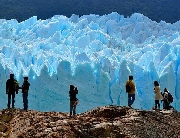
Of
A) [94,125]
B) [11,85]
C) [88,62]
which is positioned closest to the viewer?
[94,125]

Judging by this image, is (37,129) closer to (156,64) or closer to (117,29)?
(156,64)

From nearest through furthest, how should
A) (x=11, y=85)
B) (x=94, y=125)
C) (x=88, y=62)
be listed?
(x=94, y=125) < (x=11, y=85) < (x=88, y=62)

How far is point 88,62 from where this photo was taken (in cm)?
1525

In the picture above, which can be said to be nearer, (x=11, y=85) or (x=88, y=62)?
(x=11, y=85)

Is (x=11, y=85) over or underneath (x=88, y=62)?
underneath

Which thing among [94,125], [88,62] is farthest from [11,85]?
[88,62]

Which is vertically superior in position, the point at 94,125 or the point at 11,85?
the point at 11,85

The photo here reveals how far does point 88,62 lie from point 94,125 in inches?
396

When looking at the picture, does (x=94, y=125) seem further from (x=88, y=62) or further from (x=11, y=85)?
(x=88, y=62)

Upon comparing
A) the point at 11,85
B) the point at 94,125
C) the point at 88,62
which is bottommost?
the point at 94,125

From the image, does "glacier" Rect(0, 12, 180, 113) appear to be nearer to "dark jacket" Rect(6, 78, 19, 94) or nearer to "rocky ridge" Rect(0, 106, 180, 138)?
"dark jacket" Rect(6, 78, 19, 94)

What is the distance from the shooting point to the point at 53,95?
579 inches

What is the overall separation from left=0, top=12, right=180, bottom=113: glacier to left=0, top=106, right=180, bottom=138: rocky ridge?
842 cm

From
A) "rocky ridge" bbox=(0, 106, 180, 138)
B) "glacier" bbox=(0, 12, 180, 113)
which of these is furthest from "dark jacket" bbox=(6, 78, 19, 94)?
"glacier" bbox=(0, 12, 180, 113)
